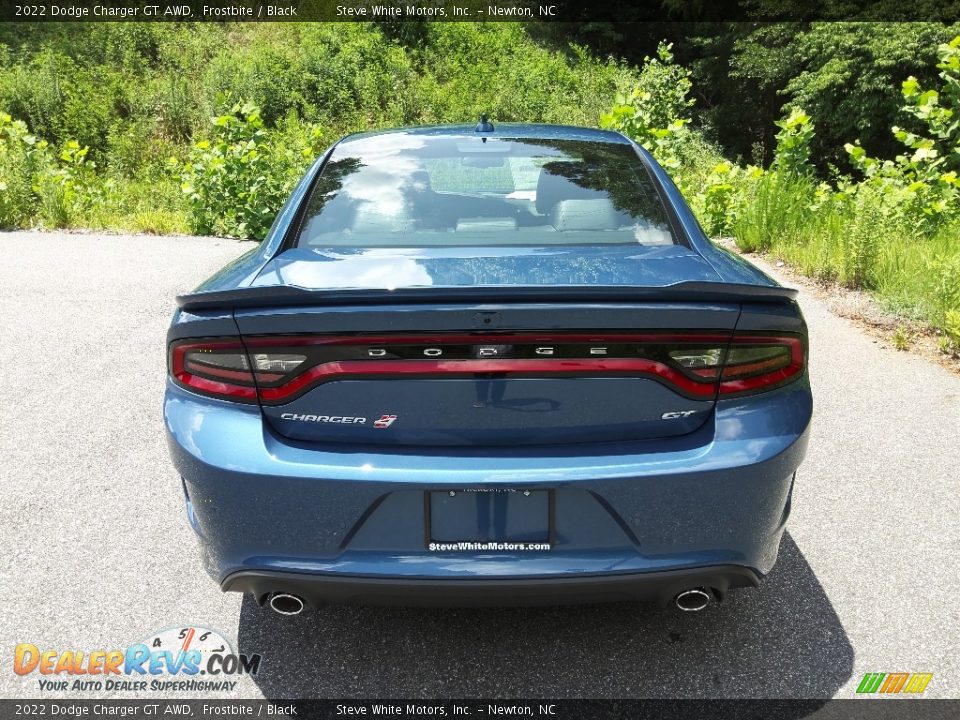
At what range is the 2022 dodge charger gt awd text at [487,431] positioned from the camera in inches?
79.7

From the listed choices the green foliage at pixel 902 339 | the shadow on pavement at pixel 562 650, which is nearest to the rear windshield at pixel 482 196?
the shadow on pavement at pixel 562 650

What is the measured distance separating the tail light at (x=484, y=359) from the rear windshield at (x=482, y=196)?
0.71m

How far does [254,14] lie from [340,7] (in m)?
3.22

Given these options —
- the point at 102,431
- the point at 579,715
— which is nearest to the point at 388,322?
the point at 579,715

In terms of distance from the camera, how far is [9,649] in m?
2.58

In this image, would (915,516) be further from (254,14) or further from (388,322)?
(254,14)

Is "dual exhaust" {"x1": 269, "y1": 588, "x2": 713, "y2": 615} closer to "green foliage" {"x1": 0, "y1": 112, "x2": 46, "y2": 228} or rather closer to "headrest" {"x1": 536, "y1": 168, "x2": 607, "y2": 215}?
"headrest" {"x1": 536, "y1": 168, "x2": 607, "y2": 215}

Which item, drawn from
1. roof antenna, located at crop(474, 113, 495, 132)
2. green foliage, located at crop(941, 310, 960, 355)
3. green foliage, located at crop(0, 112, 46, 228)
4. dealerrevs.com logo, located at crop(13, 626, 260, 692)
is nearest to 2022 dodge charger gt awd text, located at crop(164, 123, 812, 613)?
dealerrevs.com logo, located at crop(13, 626, 260, 692)

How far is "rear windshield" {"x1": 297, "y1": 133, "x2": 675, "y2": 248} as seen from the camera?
2.79 m

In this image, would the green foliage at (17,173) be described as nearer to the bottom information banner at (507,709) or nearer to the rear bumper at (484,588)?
the bottom information banner at (507,709)

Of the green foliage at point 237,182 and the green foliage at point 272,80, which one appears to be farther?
the green foliage at point 272,80

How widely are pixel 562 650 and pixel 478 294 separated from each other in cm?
125

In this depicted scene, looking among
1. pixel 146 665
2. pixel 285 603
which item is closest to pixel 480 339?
pixel 285 603

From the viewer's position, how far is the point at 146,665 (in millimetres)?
2525
